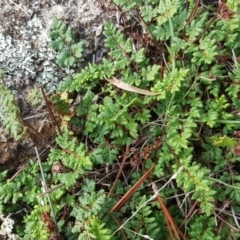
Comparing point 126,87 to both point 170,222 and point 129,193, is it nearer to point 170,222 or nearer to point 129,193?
point 129,193

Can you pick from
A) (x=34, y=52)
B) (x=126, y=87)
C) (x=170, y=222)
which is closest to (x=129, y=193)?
(x=170, y=222)

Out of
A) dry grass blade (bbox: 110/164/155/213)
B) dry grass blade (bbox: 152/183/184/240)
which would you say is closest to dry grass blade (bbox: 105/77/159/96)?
dry grass blade (bbox: 110/164/155/213)

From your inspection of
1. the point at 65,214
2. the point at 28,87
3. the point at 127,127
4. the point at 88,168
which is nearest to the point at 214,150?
the point at 127,127

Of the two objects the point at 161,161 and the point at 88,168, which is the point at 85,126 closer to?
the point at 88,168

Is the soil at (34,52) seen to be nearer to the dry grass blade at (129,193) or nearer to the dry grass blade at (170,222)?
the dry grass blade at (129,193)

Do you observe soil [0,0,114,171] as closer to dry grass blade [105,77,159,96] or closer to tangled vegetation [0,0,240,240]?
tangled vegetation [0,0,240,240]
